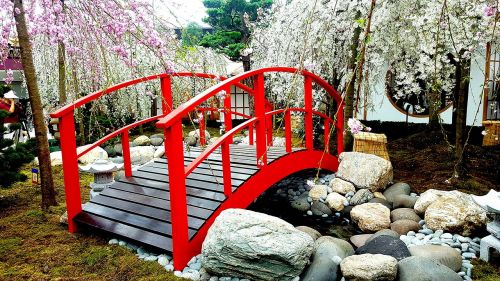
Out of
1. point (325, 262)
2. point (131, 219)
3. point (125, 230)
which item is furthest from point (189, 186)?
point (325, 262)

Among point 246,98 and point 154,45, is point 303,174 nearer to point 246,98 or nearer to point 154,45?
point 154,45

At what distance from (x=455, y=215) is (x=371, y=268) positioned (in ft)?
5.33

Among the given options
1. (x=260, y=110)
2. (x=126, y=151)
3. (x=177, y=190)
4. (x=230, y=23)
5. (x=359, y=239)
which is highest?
(x=230, y=23)

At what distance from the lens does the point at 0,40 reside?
163 inches

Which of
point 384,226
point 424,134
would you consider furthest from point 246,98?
point 384,226

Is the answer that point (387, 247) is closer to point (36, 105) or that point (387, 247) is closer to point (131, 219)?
point (131, 219)

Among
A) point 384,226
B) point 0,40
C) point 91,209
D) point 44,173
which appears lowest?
point 384,226

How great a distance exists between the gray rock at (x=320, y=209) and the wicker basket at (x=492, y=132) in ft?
15.5

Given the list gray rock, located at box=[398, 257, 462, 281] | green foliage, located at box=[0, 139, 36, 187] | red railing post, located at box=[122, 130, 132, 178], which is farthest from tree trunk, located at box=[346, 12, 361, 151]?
green foliage, located at box=[0, 139, 36, 187]

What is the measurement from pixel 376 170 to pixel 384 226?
3.93 feet

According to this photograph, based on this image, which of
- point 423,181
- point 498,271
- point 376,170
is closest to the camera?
point 498,271

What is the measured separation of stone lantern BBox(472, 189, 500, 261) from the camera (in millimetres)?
3158

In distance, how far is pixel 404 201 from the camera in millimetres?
4895

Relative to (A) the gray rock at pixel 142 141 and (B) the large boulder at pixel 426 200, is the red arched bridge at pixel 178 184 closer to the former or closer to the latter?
(B) the large boulder at pixel 426 200
